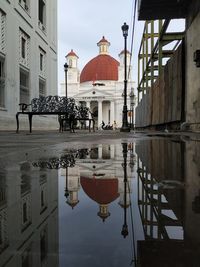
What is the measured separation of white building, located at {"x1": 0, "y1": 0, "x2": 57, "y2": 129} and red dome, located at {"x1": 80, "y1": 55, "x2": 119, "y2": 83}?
52384mm

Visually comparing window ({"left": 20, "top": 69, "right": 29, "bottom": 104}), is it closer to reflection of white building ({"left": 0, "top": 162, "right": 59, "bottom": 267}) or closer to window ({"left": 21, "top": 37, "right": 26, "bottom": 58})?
window ({"left": 21, "top": 37, "right": 26, "bottom": 58})

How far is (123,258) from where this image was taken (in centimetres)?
71

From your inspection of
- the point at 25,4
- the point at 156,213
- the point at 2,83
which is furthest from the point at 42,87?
the point at 156,213

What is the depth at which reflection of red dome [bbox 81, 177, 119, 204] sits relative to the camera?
1.31 metres

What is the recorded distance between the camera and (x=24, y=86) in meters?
17.7

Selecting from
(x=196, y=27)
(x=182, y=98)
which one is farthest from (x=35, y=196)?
(x=182, y=98)

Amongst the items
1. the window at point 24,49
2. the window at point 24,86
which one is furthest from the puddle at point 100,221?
the window at point 24,49

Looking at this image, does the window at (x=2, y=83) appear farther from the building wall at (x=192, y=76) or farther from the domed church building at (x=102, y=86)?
the domed church building at (x=102, y=86)

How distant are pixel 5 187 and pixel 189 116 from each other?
816 centimetres

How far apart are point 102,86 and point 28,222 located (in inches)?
2965

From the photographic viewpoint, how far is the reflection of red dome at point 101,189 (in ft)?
4.30

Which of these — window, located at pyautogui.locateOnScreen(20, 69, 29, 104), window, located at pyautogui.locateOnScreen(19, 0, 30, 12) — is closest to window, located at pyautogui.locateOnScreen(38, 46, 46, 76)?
window, located at pyautogui.locateOnScreen(20, 69, 29, 104)

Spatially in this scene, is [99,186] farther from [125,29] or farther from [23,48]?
[23,48]

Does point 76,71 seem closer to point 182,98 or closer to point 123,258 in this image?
point 182,98
